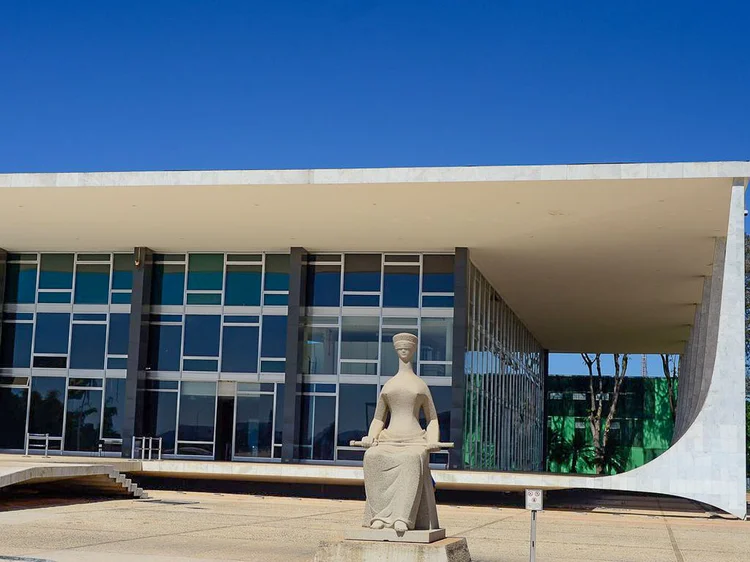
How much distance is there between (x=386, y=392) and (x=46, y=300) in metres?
21.6

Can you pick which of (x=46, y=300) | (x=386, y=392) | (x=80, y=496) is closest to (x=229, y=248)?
(x=46, y=300)

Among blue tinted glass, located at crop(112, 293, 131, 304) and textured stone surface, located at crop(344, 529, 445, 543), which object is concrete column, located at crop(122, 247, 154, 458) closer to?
blue tinted glass, located at crop(112, 293, 131, 304)

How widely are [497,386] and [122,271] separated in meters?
12.6

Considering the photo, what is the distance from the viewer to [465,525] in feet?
58.1

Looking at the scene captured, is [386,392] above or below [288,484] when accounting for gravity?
above

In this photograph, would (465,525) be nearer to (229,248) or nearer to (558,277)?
(229,248)

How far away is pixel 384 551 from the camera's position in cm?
968

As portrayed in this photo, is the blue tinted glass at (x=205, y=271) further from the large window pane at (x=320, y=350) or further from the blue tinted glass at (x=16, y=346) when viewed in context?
the blue tinted glass at (x=16, y=346)

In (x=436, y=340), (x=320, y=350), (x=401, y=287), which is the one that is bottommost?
(x=320, y=350)

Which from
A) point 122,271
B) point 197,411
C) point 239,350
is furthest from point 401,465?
point 122,271

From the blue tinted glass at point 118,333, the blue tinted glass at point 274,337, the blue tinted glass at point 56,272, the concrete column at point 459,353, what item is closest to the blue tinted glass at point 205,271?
the blue tinted glass at point 274,337

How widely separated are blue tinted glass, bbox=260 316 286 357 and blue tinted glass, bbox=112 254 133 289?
428 cm

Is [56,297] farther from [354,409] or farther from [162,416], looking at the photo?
[354,409]

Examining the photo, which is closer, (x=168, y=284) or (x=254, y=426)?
(x=254, y=426)
